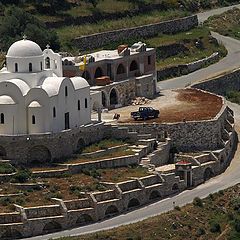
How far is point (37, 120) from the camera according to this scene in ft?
269

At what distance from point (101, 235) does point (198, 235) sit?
19.8ft

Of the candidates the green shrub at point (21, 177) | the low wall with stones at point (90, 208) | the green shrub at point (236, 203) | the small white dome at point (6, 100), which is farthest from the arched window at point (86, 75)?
the green shrub at point (236, 203)

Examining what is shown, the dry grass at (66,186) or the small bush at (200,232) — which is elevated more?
the dry grass at (66,186)

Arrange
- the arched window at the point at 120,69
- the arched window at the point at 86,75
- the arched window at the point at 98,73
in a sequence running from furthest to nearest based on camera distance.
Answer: the arched window at the point at 120,69 → the arched window at the point at 98,73 → the arched window at the point at 86,75

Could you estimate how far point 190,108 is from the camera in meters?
93.4

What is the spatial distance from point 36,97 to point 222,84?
30347mm

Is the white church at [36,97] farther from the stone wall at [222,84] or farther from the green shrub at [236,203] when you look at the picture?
the stone wall at [222,84]

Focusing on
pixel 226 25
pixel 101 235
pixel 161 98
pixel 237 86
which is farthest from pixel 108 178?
pixel 226 25

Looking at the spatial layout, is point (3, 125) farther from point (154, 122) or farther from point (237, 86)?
point (237, 86)

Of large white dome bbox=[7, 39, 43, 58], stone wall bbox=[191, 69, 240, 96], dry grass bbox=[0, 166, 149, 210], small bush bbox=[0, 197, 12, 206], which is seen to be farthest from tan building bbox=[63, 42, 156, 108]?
small bush bbox=[0, 197, 12, 206]

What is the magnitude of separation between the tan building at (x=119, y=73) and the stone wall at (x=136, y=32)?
10.9m

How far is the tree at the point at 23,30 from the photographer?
329ft

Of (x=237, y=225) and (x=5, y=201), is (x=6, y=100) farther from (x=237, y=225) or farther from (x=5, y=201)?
(x=237, y=225)

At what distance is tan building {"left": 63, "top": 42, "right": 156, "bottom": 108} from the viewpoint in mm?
92688
